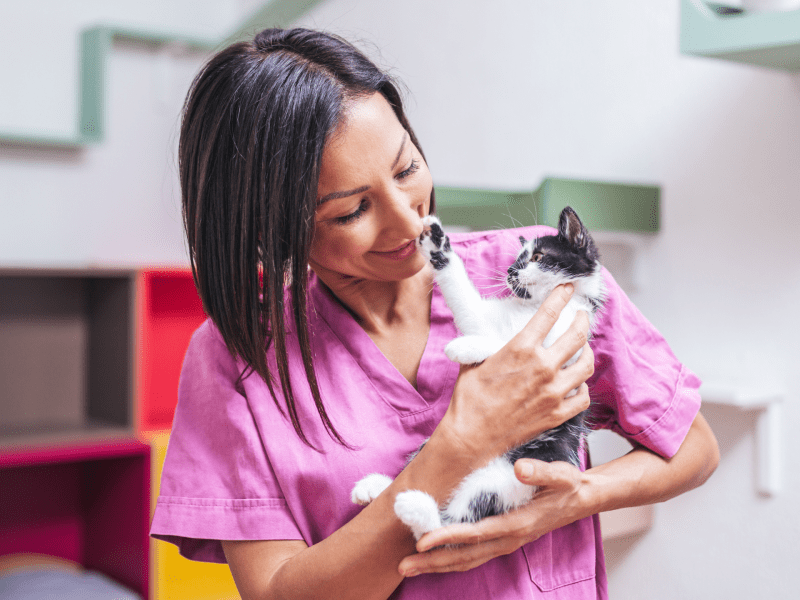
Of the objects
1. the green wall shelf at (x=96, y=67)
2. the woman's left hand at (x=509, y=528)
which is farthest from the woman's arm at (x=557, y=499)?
the green wall shelf at (x=96, y=67)

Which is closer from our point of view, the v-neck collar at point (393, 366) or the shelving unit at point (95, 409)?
the v-neck collar at point (393, 366)

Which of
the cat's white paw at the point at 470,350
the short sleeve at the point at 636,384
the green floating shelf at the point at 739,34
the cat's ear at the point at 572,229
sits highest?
the green floating shelf at the point at 739,34

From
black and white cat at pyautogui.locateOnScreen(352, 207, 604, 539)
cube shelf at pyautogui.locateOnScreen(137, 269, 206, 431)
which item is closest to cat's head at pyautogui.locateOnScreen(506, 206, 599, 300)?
black and white cat at pyautogui.locateOnScreen(352, 207, 604, 539)

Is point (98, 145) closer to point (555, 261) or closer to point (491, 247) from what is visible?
point (491, 247)

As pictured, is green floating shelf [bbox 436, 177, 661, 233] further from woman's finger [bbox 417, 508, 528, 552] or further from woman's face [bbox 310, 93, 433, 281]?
woman's finger [bbox 417, 508, 528, 552]

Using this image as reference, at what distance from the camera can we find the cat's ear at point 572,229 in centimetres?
83

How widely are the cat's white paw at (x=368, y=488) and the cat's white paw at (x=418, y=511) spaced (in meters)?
0.07

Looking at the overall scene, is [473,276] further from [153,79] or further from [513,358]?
[153,79]

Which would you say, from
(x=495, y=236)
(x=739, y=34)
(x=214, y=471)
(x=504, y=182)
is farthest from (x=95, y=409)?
(x=739, y=34)

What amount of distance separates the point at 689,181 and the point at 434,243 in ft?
2.83

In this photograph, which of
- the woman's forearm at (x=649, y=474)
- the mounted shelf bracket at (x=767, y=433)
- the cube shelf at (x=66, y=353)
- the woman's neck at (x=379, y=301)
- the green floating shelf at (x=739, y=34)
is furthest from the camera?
the cube shelf at (x=66, y=353)

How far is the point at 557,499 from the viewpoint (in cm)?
76

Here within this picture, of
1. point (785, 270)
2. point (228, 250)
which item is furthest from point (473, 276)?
point (785, 270)

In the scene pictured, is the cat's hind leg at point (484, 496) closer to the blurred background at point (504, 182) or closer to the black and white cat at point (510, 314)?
the black and white cat at point (510, 314)
